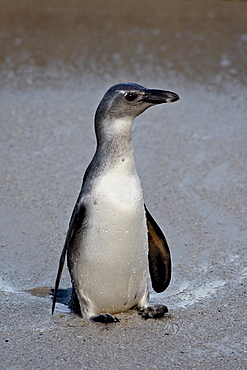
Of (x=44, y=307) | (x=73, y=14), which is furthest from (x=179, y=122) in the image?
(x=73, y=14)

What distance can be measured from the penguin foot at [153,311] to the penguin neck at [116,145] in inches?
27.0

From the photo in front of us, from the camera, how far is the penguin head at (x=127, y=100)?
121 inches

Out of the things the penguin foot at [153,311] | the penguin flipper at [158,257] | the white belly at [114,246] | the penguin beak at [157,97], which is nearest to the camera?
the white belly at [114,246]

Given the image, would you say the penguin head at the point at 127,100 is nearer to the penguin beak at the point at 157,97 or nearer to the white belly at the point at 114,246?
the penguin beak at the point at 157,97

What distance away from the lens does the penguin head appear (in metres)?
3.07

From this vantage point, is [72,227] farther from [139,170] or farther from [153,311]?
[139,170]

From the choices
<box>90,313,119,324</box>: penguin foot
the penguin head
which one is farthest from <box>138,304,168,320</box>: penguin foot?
the penguin head

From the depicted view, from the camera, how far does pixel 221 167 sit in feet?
18.7

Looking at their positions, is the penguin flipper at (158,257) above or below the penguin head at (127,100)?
below

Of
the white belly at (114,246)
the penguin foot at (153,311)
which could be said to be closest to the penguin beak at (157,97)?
the white belly at (114,246)

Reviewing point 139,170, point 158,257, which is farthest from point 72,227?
point 139,170

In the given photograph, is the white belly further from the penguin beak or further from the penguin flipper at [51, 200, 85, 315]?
the penguin beak

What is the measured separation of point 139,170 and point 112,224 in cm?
264

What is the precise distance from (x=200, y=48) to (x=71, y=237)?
25.1ft
